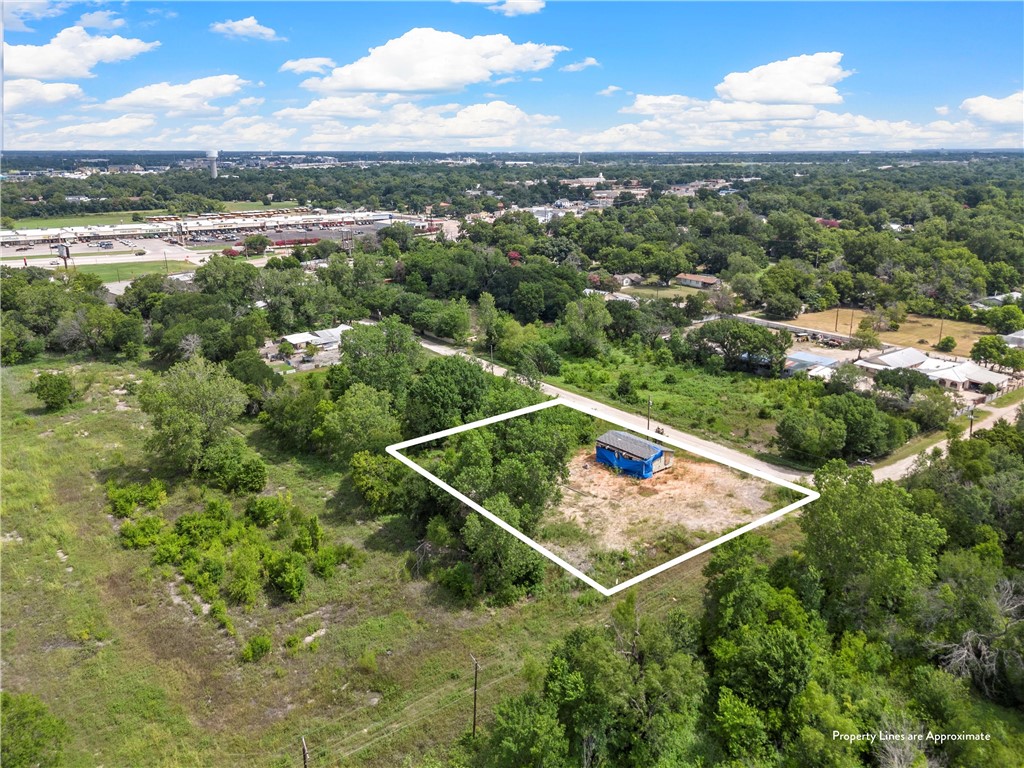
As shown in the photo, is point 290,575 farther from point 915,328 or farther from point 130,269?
point 130,269

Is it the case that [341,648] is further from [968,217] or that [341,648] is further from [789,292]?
[968,217]

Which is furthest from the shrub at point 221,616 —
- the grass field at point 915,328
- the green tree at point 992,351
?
the grass field at point 915,328

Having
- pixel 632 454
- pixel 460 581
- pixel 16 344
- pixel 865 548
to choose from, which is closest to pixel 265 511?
pixel 460 581

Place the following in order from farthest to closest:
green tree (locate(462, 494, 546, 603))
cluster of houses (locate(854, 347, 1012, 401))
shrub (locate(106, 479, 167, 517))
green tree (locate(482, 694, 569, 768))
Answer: cluster of houses (locate(854, 347, 1012, 401)) → shrub (locate(106, 479, 167, 517)) → green tree (locate(462, 494, 546, 603)) → green tree (locate(482, 694, 569, 768))

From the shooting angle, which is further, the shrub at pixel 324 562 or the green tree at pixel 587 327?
the green tree at pixel 587 327

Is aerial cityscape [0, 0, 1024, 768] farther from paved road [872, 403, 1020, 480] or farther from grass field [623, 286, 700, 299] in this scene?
grass field [623, 286, 700, 299]

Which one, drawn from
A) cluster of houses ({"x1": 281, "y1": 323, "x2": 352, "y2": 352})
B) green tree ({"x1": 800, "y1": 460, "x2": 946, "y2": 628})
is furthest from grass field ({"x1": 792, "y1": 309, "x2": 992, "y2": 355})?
cluster of houses ({"x1": 281, "y1": 323, "x2": 352, "y2": 352})
